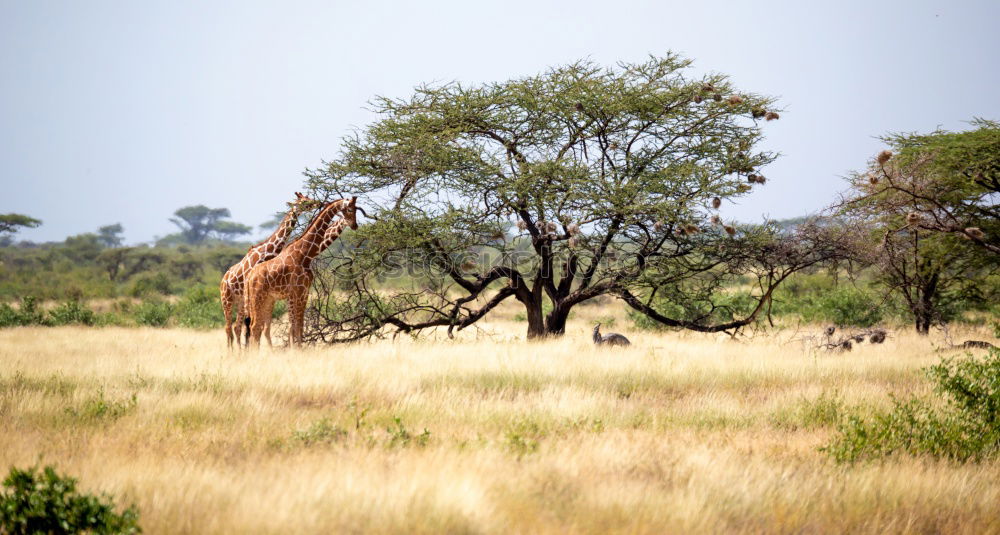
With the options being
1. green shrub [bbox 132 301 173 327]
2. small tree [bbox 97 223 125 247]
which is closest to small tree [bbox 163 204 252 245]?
small tree [bbox 97 223 125 247]

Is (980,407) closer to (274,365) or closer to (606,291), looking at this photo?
(606,291)

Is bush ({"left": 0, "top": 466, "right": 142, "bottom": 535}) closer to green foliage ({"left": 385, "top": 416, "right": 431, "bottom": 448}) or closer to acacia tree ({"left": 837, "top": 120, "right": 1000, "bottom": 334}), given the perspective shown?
green foliage ({"left": 385, "top": 416, "right": 431, "bottom": 448})

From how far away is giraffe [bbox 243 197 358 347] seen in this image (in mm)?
11367

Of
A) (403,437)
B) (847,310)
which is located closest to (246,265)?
(403,437)

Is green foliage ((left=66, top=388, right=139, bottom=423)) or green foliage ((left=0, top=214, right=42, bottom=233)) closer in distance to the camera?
green foliage ((left=66, top=388, right=139, bottom=423))

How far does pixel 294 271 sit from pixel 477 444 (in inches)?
243

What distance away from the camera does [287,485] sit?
4.89 metres

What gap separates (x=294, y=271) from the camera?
11.4m

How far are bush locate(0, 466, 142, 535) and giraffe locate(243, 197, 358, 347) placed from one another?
23.3 feet

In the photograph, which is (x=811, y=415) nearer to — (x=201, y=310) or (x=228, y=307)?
(x=228, y=307)

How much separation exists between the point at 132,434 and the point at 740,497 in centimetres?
502

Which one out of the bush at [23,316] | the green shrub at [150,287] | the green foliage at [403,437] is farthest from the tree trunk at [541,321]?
the green shrub at [150,287]

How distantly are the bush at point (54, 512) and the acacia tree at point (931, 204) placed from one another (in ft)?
38.7

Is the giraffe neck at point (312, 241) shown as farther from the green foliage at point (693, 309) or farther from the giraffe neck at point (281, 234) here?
the green foliage at point (693, 309)
